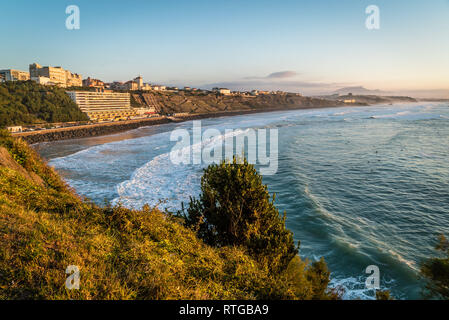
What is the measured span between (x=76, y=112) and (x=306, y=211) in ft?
248

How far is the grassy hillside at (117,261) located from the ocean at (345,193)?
210cm

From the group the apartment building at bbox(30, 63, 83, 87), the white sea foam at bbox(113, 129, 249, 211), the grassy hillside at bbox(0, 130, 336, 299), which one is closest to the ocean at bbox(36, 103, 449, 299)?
the white sea foam at bbox(113, 129, 249, 211)

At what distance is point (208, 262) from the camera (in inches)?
224

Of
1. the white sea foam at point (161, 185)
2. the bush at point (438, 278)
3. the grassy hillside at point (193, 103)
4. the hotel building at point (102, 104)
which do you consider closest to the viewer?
the bush at point (438, 278)

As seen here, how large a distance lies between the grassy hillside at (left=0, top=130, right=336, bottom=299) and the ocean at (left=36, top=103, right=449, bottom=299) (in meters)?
2.10

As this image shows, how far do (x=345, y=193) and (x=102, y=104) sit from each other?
90.1 meters

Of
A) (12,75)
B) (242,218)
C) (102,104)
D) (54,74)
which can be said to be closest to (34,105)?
(102,104)

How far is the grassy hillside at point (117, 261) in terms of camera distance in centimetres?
380

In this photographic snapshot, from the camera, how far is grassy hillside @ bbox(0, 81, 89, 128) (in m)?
56.8

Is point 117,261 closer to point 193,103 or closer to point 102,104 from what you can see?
→ point 102,104

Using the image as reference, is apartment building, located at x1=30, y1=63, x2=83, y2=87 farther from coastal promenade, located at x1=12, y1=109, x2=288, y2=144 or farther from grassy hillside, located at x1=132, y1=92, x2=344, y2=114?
coastal promenade, located at x1=12, y1=109, x2=288, y2=144

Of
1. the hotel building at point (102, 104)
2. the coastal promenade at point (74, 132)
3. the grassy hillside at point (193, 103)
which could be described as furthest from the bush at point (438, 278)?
the grassy hillside at point (193, 103)

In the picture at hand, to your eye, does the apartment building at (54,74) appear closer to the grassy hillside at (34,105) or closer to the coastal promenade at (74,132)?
the grassy hillside at (34,105)

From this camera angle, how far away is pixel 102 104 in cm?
8825
